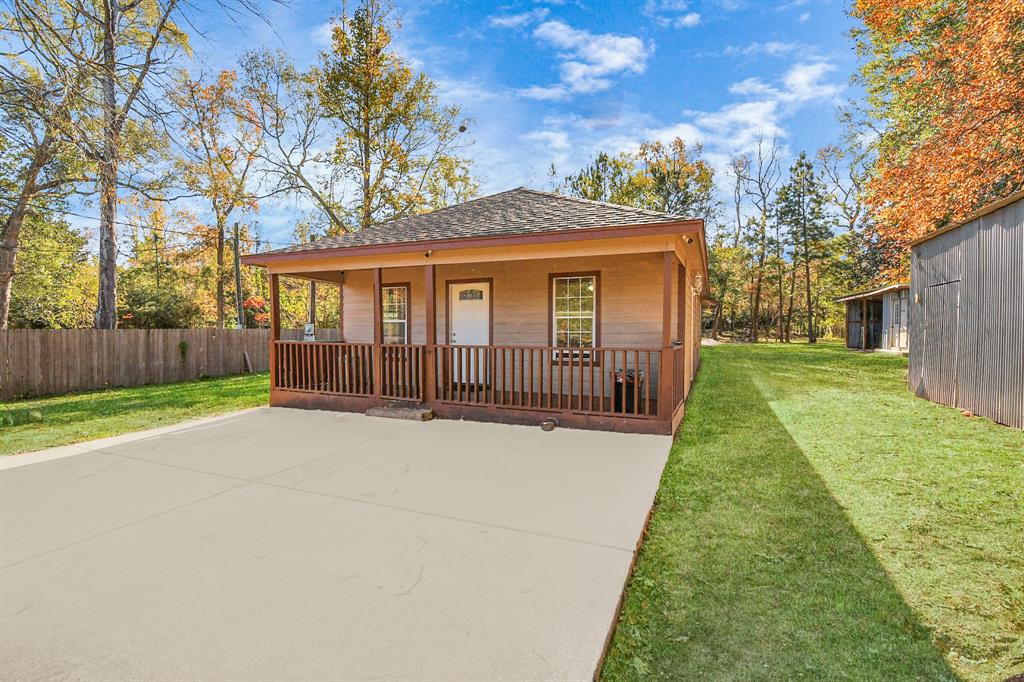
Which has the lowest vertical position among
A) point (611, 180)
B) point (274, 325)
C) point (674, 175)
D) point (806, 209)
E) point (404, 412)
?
point (404, 412)

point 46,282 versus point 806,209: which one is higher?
point 806,209

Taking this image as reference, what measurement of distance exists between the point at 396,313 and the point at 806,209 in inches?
1267

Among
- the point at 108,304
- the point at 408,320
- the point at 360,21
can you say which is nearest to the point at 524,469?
the point at 408,320

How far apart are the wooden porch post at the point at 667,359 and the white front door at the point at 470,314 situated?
3637mm

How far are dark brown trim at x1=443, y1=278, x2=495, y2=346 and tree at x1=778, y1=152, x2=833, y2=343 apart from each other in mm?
30384

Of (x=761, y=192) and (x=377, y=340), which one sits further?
(x=761, y=192)

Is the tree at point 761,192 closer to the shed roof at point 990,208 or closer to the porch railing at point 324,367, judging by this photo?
the shed roof at point 990,208

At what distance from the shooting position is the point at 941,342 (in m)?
7.66

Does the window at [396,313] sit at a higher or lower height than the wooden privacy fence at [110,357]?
higher

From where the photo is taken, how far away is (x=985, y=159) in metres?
9.90

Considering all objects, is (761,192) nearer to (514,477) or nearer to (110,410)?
(514,477)

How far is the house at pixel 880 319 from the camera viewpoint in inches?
767

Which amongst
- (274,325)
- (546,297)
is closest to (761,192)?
(546,297)

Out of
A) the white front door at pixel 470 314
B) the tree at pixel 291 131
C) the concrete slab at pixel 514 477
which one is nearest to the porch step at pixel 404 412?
the concrete slab at pixel 514 477
